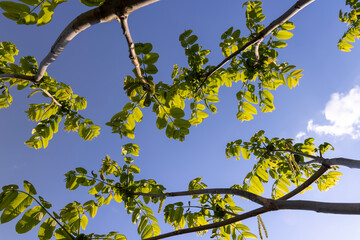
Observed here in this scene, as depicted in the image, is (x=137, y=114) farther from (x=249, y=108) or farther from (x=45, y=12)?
(x=249, y=108)

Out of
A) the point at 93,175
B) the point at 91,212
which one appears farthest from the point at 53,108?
the point at 91,212

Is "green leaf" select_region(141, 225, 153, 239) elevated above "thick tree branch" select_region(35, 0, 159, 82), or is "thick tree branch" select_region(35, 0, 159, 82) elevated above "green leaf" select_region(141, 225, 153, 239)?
"thick tree branch" select_region(35, 0, 159, 82)

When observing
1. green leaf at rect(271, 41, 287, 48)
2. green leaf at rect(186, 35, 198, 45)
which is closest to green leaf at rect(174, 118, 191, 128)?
green leaf at rect(186, 35, 198, 45)

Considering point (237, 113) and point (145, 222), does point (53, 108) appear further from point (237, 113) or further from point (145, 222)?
point (237, 113)

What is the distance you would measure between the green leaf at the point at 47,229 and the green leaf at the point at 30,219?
0.16ft

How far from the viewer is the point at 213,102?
3254 millimetres

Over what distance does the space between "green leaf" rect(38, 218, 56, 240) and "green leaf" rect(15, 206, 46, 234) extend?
50 mm

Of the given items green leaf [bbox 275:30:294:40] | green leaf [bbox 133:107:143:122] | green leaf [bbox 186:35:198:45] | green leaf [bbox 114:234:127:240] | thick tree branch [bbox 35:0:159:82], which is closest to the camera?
thick tree branch [bbox 35:0:159:82]

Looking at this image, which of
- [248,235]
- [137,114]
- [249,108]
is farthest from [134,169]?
[249,108]

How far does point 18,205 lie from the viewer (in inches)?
62.9

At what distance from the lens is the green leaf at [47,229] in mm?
1567

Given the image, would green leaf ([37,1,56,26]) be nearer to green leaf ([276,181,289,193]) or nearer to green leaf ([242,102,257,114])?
green leaf ([242,102,257,114])

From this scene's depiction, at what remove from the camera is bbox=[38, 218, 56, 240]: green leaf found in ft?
5.14

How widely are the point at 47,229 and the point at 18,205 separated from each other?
270mm
